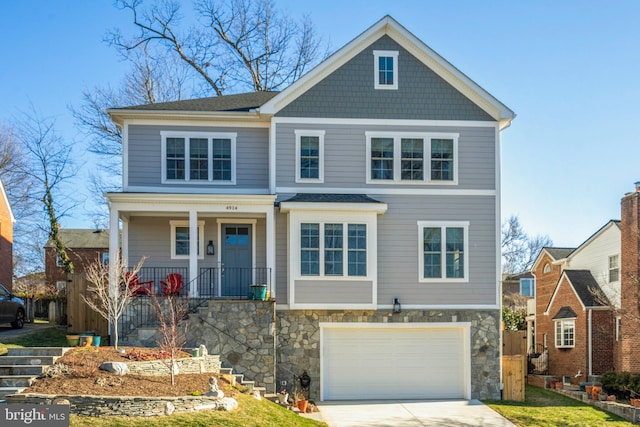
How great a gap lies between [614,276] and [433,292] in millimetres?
8421

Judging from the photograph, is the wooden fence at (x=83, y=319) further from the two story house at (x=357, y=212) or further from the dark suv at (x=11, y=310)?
the dark suv at (x=11, y=310)

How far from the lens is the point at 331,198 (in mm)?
20719

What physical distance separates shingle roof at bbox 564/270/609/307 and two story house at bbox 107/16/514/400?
20.9ft

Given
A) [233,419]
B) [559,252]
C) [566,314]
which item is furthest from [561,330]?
[233,419]

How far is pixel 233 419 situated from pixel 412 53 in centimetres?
1188

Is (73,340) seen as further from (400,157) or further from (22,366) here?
(400,157)

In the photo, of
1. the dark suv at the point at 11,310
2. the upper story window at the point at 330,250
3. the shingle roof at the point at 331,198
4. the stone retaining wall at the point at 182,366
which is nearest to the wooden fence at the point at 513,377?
the upper story window at the point at 330,250

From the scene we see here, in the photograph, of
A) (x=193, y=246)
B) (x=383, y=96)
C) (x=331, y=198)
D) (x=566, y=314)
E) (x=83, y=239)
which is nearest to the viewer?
(x=193, y=246)

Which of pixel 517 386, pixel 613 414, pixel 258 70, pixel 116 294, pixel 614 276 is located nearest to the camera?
pixel 116 294

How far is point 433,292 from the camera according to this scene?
21109mm

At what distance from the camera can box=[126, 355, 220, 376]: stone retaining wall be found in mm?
15523

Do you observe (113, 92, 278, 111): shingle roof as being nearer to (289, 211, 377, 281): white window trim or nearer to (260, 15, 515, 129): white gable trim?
(260, 15, 515, 129): white gable trim

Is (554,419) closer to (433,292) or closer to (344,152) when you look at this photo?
(433,292)

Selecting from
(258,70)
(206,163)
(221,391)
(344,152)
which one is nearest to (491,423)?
(221,391)
